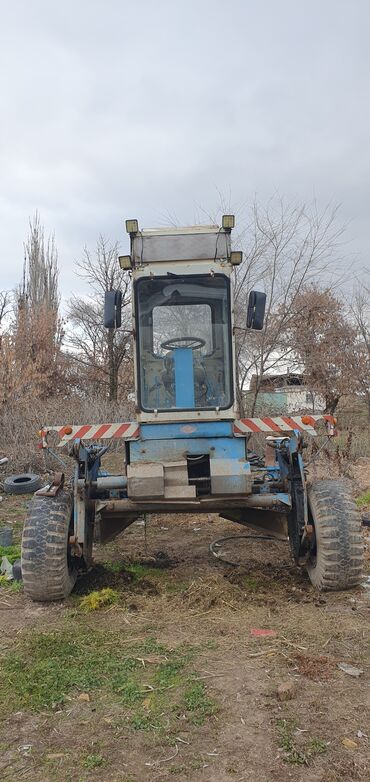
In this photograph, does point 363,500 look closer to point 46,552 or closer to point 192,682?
point 46,552

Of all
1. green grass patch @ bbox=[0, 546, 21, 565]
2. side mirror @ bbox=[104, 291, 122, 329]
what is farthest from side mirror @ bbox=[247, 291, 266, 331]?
green grass patch @ bbox=[0, 546, 21, 565]

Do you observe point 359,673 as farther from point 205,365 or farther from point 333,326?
point 333,326

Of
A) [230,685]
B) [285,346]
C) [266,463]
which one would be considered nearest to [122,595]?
[230,685]

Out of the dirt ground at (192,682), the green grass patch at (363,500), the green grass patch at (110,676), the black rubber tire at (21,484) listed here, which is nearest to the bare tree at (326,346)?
the green grass patch at (363,500)

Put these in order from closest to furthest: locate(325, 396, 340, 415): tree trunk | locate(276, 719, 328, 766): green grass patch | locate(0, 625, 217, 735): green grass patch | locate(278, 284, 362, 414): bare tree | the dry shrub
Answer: locate(276, 719, 328, 766): green grass patch, locate(0, 625, 217, 735): green grass patch, the dry shrub, locate(278, 284, 362, 414): bare tree, locate(325, 396, 340, 415): tree trunk

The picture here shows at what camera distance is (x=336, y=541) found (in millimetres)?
5141

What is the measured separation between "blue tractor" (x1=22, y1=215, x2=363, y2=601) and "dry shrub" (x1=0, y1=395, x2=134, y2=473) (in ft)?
26.0

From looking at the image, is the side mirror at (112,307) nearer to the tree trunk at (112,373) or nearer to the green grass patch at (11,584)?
the green grass patch at (11,584)

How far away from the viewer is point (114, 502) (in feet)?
18.3

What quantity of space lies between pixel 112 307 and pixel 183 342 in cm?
74

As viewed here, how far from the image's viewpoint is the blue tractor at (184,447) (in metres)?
5.21

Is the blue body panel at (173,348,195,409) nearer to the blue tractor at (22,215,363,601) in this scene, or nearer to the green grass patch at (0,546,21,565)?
the blue tractor at (22,215,363,601)

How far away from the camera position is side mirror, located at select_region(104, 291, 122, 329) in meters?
5.81

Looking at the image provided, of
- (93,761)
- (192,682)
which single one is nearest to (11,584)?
(192,682)
